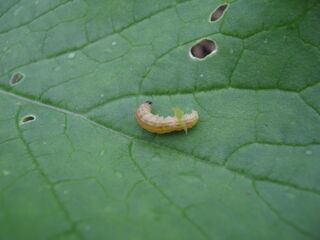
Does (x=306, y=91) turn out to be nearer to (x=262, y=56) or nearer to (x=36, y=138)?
(x=262, y=56)

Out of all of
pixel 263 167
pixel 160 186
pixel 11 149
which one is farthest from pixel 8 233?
pixel 263 167

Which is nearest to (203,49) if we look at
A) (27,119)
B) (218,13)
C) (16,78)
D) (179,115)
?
(218,13)

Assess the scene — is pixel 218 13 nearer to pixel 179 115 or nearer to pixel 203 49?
pixel 203 49

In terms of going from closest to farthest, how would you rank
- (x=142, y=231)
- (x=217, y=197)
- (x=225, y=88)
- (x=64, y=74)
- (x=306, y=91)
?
(x=142, y=231)
(x=217, y=197)
(x=306, y=91)
(x=225, y=88)
(x=64, y=74)

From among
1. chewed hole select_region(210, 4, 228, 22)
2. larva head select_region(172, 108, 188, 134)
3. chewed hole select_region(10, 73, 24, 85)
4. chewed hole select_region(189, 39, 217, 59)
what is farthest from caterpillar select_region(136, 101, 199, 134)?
chewed hole select_region(10, 73, 24, 85)

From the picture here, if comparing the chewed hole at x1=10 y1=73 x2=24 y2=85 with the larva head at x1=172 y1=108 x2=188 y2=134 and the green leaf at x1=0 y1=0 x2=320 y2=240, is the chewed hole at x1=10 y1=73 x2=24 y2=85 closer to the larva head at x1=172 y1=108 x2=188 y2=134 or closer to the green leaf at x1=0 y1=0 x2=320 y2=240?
the green leaf at x1=0 y1=0 x2=320 y2=240

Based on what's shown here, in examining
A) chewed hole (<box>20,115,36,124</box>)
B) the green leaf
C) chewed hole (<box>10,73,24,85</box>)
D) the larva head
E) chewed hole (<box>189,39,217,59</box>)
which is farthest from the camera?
chewed hole (<box>10,73,24,85</box>)
